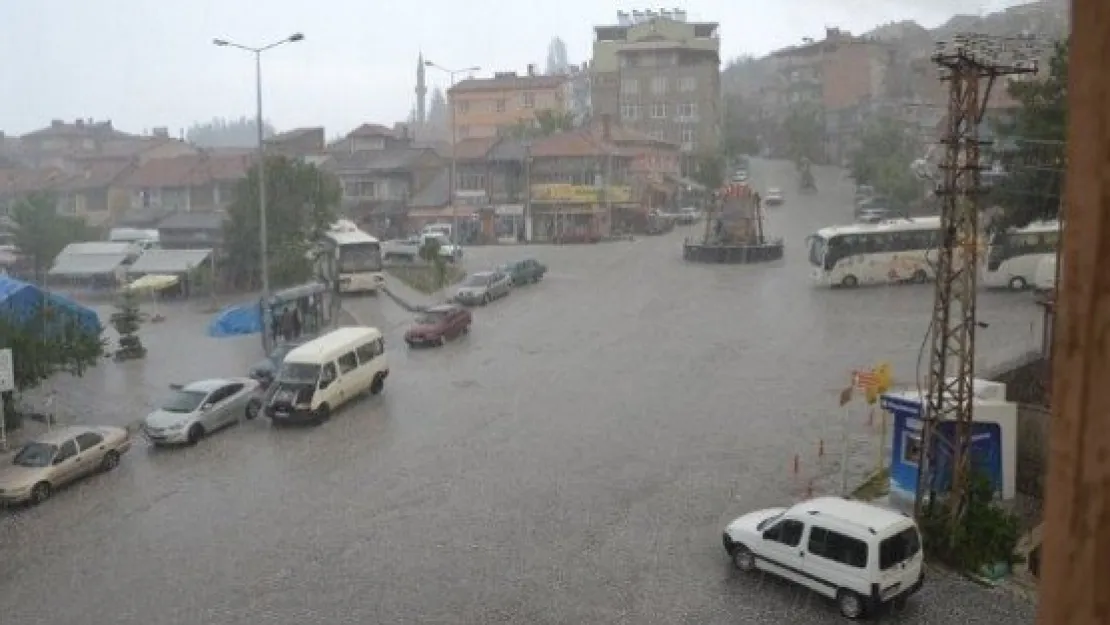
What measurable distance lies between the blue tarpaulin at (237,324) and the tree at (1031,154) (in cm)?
1742

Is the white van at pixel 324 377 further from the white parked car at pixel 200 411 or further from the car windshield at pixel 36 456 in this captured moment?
the car windshield at pixel 36 456

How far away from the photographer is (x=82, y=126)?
278ft

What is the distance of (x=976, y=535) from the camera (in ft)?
35.9

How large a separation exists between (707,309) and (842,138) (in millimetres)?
50853

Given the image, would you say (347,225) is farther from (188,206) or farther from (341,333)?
(341,333)

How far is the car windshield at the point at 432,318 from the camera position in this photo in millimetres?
24219

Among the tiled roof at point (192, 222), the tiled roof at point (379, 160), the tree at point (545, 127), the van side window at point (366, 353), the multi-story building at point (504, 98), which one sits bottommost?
the van side window at point (366, 353)

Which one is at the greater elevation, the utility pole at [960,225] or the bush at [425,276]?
the utility pole at [960,225]

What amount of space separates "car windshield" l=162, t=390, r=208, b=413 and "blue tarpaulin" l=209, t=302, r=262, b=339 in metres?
8.83

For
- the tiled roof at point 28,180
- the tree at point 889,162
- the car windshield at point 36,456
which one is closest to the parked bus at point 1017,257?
the tree at point 889,162

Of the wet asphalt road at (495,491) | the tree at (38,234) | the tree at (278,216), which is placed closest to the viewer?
the wet asphalt road at (495,491)

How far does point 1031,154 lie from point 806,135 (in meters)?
56.6

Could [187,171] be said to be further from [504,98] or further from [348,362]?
[348,362]

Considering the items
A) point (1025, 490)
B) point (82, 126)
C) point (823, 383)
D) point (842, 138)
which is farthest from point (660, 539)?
point (82, 126)
